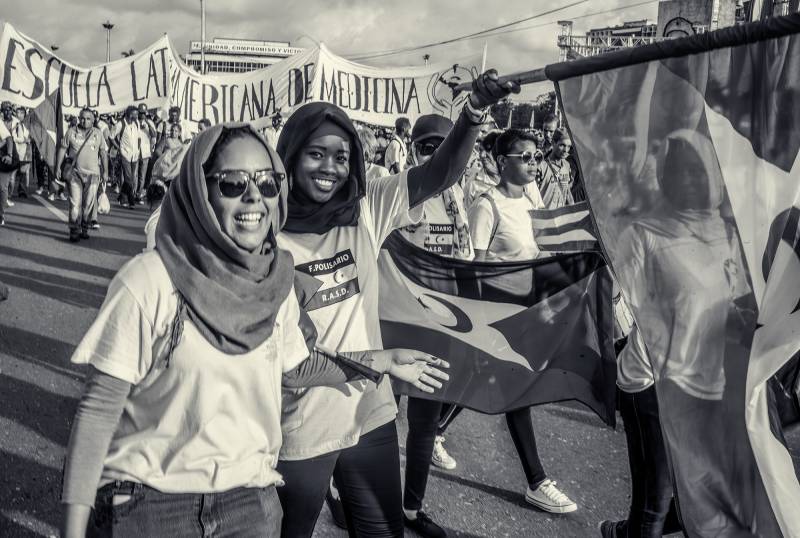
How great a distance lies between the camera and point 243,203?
84.7 inches

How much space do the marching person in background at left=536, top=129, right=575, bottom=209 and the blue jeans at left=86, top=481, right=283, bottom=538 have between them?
20.6 ft

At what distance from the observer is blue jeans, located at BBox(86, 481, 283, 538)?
1950 mm

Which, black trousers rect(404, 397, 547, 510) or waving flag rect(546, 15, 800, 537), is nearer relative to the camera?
waving flag rect(546, 15, 800, 537)

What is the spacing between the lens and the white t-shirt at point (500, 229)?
16.4ft

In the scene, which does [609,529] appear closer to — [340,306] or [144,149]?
[340,306]

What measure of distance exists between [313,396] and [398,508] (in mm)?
588

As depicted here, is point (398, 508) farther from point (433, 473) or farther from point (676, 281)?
point (433, 473)

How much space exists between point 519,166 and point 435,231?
0.68 m

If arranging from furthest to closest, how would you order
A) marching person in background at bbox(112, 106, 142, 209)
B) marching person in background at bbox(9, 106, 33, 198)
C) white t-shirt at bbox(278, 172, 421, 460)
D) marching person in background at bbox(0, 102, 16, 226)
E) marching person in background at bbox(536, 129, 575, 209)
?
marching person in background at bbox(9, 106, 33, 198) → marching person in background at bbox(112, 106, 142, 209) → marching person in background at bbox(0, 102, 16, 226) → marching person in background at bbox(536, 129, 575, 209) → white t-shirt at bbox(278, 172, 421, 460)

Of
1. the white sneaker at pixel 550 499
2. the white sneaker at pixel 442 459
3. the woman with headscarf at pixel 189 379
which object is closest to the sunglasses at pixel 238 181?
the woman with headscarf at pixel 189 379

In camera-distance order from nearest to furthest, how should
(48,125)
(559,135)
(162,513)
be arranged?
(162,513) → (559,135) → (48,125)

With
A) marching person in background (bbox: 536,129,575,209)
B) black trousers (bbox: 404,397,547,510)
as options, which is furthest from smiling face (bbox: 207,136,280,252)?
marching person in background (bbox: 536,129,575,209)

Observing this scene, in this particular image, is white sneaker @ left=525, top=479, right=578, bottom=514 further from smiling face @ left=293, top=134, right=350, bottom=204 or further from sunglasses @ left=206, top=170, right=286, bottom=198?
sunglasses @ left=206, top=170, right=286, bottom=198

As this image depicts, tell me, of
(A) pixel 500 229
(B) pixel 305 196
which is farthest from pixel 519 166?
(B) pixel 305 196
